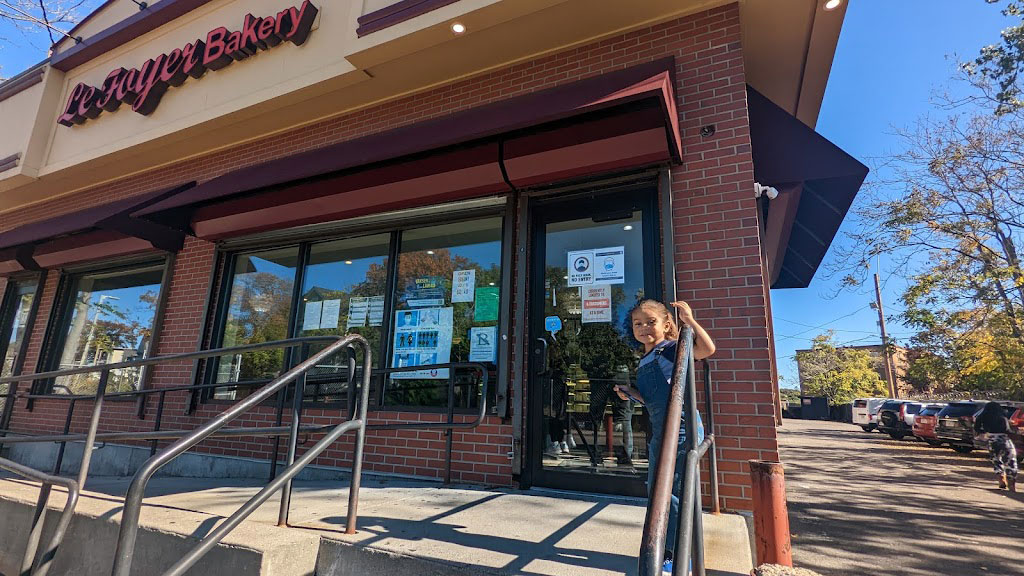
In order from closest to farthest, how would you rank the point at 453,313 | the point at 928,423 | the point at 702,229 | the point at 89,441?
the point at 89,441
the point at 702,229
the point at 453,313
the point at 928,423

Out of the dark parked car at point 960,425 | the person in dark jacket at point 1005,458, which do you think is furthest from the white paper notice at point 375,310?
the dark parked car at point 960,425

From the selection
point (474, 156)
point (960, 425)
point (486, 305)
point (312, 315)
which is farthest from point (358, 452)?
point (960, 425)

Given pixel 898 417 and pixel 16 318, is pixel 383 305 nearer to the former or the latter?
pixel 16 318

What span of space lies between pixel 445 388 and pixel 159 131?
18.3 feet

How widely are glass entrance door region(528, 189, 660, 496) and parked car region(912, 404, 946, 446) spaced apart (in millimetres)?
16590

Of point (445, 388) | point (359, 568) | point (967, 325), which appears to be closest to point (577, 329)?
point (445, 388)

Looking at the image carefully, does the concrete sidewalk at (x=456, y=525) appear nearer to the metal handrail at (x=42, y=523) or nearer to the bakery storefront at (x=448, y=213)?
the metal handrail at (x=42, y=523)

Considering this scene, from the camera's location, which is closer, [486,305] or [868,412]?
[486,305]

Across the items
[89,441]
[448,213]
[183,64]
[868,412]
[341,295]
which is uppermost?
[183,64]

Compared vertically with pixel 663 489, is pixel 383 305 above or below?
above

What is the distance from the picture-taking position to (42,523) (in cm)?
277

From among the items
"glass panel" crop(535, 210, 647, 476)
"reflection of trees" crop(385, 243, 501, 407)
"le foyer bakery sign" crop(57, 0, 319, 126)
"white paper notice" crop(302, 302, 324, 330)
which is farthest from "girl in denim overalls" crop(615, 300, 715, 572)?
"le foyer bakery sign" crop(57, 0, 319, 126)

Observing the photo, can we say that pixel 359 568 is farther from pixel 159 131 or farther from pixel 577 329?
pixel 159 131

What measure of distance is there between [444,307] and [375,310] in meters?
0.91
